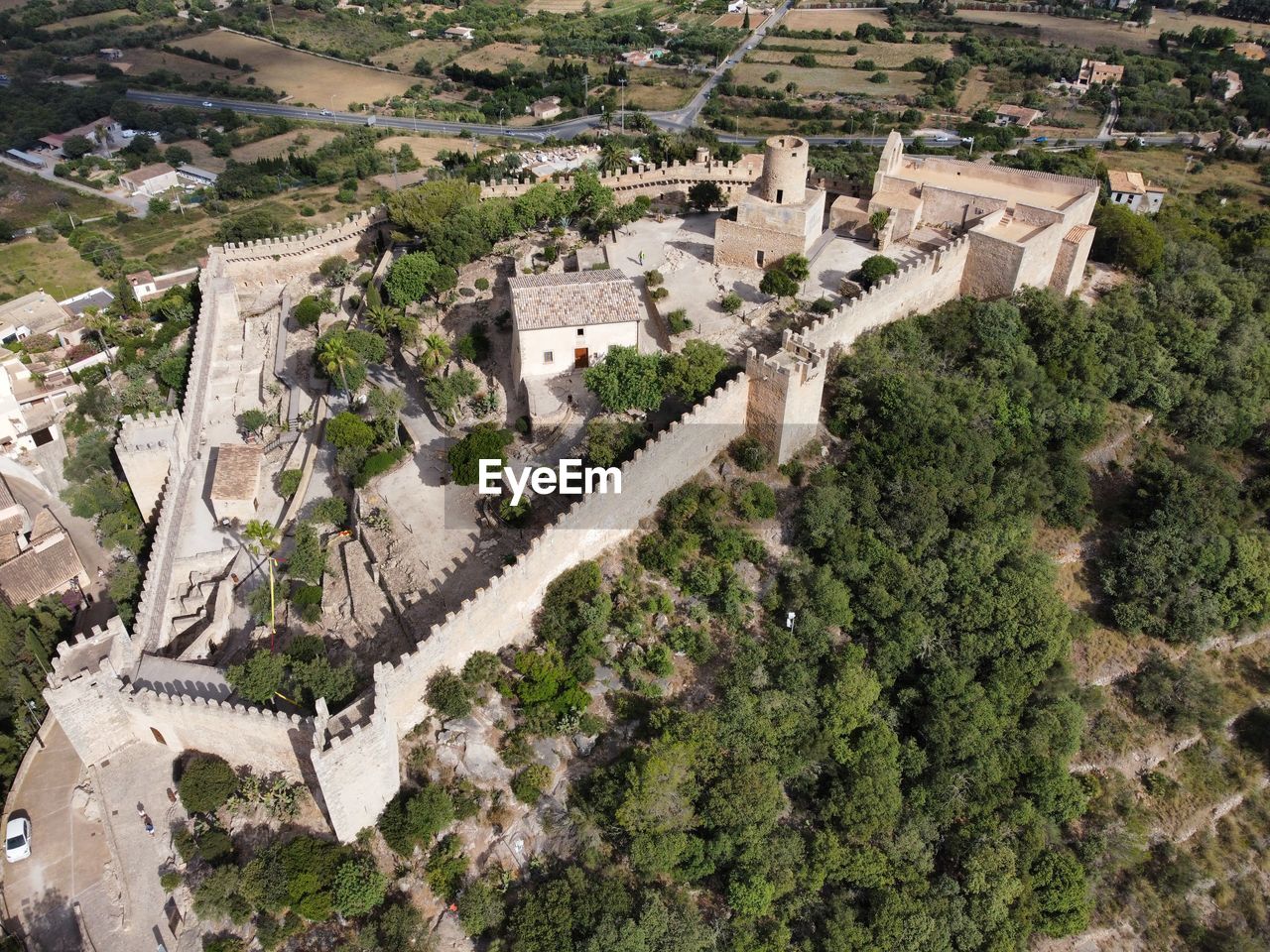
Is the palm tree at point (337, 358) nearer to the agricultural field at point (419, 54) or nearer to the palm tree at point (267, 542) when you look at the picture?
the palm tree at point (267, 542)

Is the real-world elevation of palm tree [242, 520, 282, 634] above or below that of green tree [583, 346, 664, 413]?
below

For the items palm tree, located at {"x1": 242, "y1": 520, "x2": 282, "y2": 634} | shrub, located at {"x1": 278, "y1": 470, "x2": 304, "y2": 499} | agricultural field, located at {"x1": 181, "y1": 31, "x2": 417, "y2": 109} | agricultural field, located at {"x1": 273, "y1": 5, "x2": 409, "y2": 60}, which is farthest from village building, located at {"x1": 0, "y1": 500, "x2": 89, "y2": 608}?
agricultural field, located at {"x1": 273, "y1": 5, "x2": 409, "y2": 60}

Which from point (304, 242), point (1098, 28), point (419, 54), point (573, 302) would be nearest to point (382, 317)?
point (573, 302)

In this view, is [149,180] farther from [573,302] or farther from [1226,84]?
[1226,84]

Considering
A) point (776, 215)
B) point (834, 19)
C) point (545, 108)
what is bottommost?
point (545, 108)

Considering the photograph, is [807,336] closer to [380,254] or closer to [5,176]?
[380,254]

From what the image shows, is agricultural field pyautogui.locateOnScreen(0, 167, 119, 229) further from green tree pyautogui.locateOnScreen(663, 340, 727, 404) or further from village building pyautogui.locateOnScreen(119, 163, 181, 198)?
green tree pyautogui.locateOnScreen(663, 340, 727, 404)
